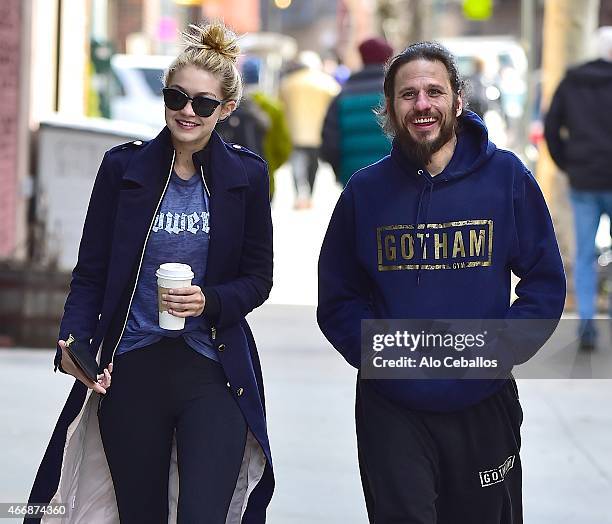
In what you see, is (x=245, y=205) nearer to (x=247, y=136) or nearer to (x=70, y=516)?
(x=70, y=516)

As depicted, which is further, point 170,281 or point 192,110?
point 192,110

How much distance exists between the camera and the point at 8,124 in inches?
427

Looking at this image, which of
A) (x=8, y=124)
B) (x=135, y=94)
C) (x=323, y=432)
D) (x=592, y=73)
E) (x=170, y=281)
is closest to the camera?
(x=170, y=281)

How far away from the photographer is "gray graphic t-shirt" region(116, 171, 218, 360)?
3.74m

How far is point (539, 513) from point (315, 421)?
67.5 inches

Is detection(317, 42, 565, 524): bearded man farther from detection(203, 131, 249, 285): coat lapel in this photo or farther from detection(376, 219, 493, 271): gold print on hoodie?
detection(203, 131, 249, 285): coat lapel

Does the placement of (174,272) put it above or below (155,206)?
below

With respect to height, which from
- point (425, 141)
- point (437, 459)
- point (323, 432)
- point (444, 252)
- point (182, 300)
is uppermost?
point (425, 141)

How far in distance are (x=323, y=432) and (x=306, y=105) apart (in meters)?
10.8

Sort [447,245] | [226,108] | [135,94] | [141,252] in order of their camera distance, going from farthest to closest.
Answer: [135,94]
[226,108]
[141,252]
[447,245]

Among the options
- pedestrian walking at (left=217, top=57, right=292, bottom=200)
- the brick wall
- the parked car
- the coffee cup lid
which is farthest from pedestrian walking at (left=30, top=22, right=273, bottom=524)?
the parked car

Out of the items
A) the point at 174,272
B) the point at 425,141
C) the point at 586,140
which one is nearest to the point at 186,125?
the point at 174,272

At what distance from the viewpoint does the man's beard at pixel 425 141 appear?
3.68m

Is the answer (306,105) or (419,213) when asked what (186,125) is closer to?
(419,213)
